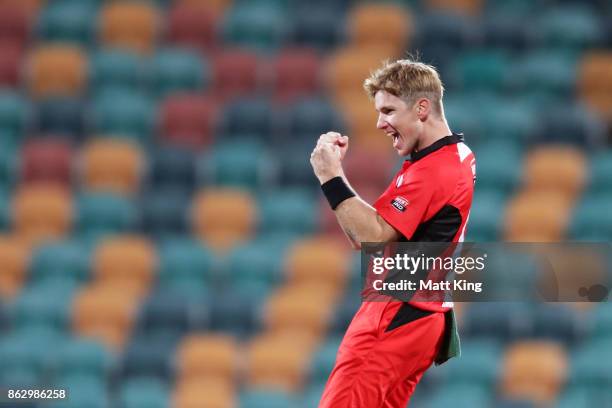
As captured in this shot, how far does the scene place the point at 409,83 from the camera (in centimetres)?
366

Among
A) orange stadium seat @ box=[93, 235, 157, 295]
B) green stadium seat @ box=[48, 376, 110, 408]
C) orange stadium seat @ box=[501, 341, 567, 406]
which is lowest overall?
orange stadium seat @ box=[501, 341, 567, 406]

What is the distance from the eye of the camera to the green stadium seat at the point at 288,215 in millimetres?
8234

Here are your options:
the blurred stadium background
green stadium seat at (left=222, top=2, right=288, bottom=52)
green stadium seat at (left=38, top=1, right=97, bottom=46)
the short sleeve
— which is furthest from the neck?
green stadium seat at (left=38, top=1, right=97, bottom=46)

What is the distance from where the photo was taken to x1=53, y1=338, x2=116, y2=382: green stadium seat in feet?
24.0

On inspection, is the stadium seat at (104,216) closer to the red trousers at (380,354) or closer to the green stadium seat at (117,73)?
the green stadium seat at (117,73)

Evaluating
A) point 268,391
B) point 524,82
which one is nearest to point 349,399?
point 268,391

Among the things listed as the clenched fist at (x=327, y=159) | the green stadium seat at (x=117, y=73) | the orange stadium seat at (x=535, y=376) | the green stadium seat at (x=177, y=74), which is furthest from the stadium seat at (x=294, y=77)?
the clenched fist at (x=327, y=159)

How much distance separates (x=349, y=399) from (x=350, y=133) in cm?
544

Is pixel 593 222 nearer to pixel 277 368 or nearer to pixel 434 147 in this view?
pixel 277 368

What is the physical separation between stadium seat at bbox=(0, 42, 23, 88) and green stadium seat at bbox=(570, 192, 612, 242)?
4.93 metres

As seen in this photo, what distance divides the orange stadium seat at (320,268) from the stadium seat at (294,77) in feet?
5.83

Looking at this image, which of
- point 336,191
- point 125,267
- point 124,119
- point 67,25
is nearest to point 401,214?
point 336,191

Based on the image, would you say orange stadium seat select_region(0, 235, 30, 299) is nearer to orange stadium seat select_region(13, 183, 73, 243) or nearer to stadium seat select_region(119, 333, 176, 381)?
orange stadium seat select_region(13, 183, 73, 243)

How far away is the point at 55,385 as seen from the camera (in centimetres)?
719
